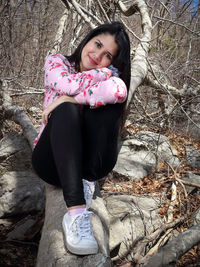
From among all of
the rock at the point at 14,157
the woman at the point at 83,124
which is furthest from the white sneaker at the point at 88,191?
the rock at the point at 14,157

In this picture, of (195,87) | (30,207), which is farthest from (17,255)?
(195,87)

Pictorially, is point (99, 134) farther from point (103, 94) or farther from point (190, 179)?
point (190, 179)

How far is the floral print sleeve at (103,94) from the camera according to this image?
142cm

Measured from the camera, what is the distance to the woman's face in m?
1.79

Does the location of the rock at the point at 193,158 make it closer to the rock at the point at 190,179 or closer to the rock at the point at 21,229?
the rock at the point at 190,179

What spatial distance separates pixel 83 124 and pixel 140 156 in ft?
7.28

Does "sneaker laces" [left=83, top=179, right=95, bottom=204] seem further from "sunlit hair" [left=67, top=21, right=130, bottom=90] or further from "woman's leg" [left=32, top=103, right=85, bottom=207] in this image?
"sunlit hair" [left=67, top=21, right=130, bottom=90]

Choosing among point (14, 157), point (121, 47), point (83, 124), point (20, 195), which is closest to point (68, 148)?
point (83, 124)

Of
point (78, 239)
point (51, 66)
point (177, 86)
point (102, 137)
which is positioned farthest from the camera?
point (177, 86)

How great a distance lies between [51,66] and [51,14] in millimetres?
4936

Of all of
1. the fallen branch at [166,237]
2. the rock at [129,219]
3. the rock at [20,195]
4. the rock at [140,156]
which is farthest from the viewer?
the rock at [140,156]

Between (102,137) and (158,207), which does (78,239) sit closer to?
(102,137)

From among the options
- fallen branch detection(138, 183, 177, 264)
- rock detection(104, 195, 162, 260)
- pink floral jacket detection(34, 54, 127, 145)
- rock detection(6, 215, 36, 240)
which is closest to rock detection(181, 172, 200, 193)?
fallen branch detection(138, 183, 177, 264)

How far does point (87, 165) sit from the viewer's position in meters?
1.54
